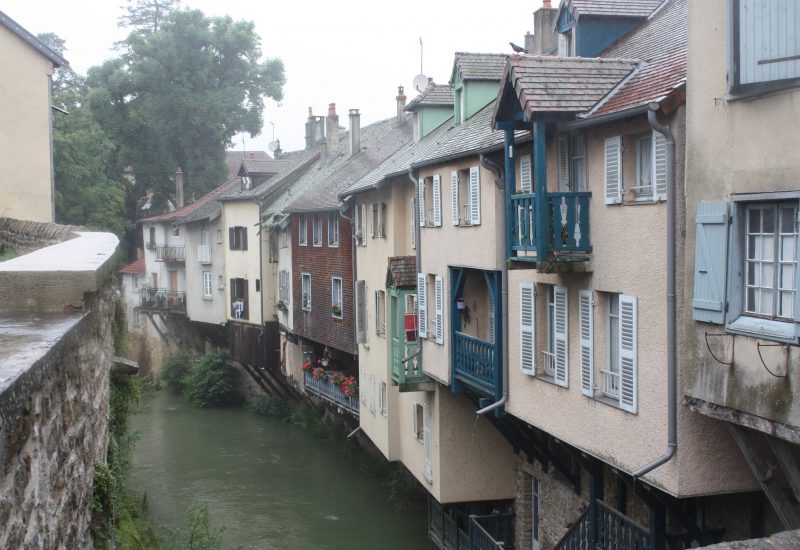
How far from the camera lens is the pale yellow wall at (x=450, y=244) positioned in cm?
1545

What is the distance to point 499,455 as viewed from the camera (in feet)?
64.8

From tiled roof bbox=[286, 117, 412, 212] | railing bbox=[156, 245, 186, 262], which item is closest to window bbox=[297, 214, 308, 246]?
tiled roof bbox=[286, 117, 412, 212]

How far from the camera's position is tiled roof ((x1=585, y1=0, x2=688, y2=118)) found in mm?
10664

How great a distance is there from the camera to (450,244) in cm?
1772

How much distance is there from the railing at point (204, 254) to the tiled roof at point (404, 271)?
2606 cm

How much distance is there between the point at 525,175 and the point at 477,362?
3.57 m

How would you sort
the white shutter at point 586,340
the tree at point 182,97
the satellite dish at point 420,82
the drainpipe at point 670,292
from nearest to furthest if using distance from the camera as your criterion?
the drainpipe at point 670,292, the white shutter at point 586,340, the satellite dish at point 420,82, the tree at point 182,97

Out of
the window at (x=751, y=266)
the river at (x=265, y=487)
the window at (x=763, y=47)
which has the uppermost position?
the window at (x=763, y=47)

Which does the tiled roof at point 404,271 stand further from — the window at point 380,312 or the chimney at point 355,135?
the chimney at point 355,135

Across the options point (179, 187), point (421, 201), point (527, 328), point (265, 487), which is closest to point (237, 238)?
point (179, 187)

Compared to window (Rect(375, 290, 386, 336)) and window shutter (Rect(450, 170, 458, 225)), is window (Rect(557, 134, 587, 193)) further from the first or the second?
window (Rect(375, 290, 386, 336))

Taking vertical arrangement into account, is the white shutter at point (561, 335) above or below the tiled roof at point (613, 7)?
below

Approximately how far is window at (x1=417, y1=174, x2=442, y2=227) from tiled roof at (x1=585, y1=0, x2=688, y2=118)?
4372 mm

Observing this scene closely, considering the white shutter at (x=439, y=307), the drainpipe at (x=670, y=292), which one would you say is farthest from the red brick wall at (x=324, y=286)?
the drainpipe at (x=670, y=292)
